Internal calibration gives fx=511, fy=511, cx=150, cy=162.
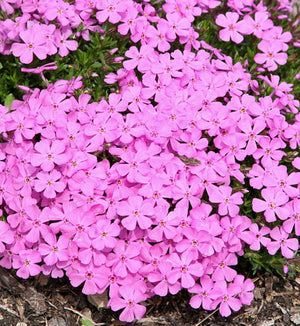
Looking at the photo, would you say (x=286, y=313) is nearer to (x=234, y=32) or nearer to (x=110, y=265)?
(x=110, y=265)

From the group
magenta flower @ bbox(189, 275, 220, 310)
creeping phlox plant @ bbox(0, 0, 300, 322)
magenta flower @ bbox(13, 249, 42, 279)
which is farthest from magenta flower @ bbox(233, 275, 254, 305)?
magenta flower @ bbox(13, 249, 42, 279)

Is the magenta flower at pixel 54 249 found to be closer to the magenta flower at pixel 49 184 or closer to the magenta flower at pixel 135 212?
the magenta flower at pixel 49 184

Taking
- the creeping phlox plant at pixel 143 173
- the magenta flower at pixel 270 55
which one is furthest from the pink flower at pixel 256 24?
the creeping phlox plant at pixel 143 173

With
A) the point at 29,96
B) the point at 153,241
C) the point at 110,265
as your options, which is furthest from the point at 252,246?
the point at 29,96

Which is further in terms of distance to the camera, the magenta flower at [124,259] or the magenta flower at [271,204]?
the magenta flower at [271,204]

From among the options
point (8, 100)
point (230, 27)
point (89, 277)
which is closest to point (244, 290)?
point (89, 277)

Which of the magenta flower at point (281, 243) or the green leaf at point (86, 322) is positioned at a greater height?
the magenta flower at point (281, 243)

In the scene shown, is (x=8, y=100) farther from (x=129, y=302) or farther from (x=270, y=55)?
(x=270, y=55)

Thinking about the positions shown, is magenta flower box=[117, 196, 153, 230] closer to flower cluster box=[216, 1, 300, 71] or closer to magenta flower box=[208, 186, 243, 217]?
magenta flower box=[208, 186, 243, 217]
